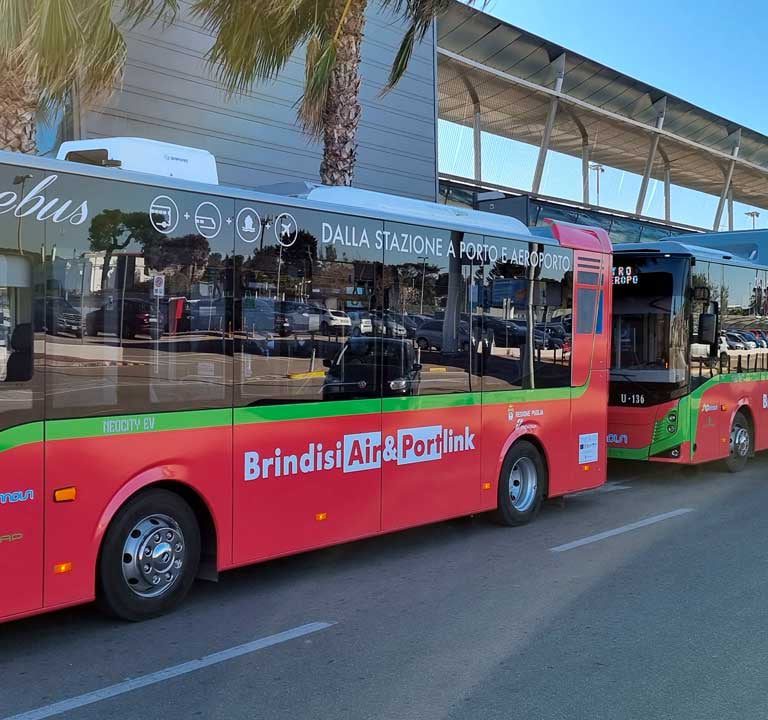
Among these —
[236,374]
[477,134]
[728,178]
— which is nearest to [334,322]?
[236,374]

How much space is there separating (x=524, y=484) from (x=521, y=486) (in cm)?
5

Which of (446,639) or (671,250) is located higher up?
(671,250)

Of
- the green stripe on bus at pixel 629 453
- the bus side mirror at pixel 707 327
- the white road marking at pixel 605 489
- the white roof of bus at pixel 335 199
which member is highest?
the white roof of bus at pixel 335 199

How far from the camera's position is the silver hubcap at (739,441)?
12.5 meters

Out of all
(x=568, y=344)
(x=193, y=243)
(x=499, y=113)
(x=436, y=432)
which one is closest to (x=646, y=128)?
(x=499, y=113)

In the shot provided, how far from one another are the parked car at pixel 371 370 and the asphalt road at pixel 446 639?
152 centimetres

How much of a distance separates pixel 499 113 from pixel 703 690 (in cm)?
2530

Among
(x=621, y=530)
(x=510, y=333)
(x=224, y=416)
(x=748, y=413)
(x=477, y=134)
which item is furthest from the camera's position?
(x=477, y=134)

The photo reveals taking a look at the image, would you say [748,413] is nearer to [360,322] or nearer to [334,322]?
[360,322]

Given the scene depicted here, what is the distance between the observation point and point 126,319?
529 centimetres

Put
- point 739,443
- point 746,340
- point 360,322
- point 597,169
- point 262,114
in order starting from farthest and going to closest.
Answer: point 597,169, point 262,114, point 746,340, point 739,443, point 360,322

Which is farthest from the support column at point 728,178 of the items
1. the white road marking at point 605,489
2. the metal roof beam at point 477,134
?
the white road marking at point 605,489

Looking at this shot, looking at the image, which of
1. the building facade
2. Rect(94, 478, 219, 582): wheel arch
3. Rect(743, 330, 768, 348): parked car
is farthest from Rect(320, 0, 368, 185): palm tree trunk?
Rect(743, 330, 768, 348): parked car

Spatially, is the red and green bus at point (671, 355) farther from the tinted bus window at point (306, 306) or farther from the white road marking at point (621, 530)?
the tinted bus window at point (306, 306)
